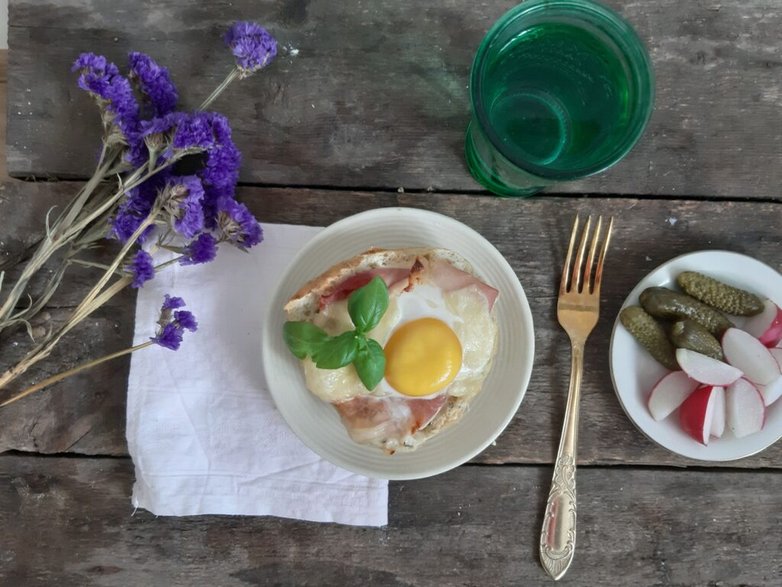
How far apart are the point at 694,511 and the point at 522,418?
390 millimetres

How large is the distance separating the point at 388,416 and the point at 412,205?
436 mm

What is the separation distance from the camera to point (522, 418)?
4.19 feet

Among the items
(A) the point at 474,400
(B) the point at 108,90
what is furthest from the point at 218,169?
(A) the point at 474,400

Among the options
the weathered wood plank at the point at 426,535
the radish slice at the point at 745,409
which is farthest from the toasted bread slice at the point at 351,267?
the radish slice at the point at 745,409

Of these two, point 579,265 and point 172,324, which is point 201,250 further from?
point 579,265

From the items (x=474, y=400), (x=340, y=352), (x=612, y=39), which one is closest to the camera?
(x=340, y=352)

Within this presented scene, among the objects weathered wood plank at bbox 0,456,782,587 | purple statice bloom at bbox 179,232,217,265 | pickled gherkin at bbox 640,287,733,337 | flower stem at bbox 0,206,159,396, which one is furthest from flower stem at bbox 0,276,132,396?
pickled gherkin at bbox 640,287,733,337

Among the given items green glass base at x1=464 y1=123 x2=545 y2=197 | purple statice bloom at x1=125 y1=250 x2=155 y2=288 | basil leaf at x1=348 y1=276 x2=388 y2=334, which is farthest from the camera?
green glass base at x1=464 y1=123 x2=545 y2=197

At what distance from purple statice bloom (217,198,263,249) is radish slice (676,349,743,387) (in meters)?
0.80

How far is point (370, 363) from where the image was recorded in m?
0.99

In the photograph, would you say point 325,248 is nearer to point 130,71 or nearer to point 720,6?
point 130,71

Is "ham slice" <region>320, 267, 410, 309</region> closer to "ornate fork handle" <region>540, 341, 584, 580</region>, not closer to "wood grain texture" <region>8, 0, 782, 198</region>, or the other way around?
"wood grain texture" <region>8, 0, 782, 198</region>

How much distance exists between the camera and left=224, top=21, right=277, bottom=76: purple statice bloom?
1115 mm

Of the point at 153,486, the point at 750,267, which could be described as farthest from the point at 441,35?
the point at 153,486
